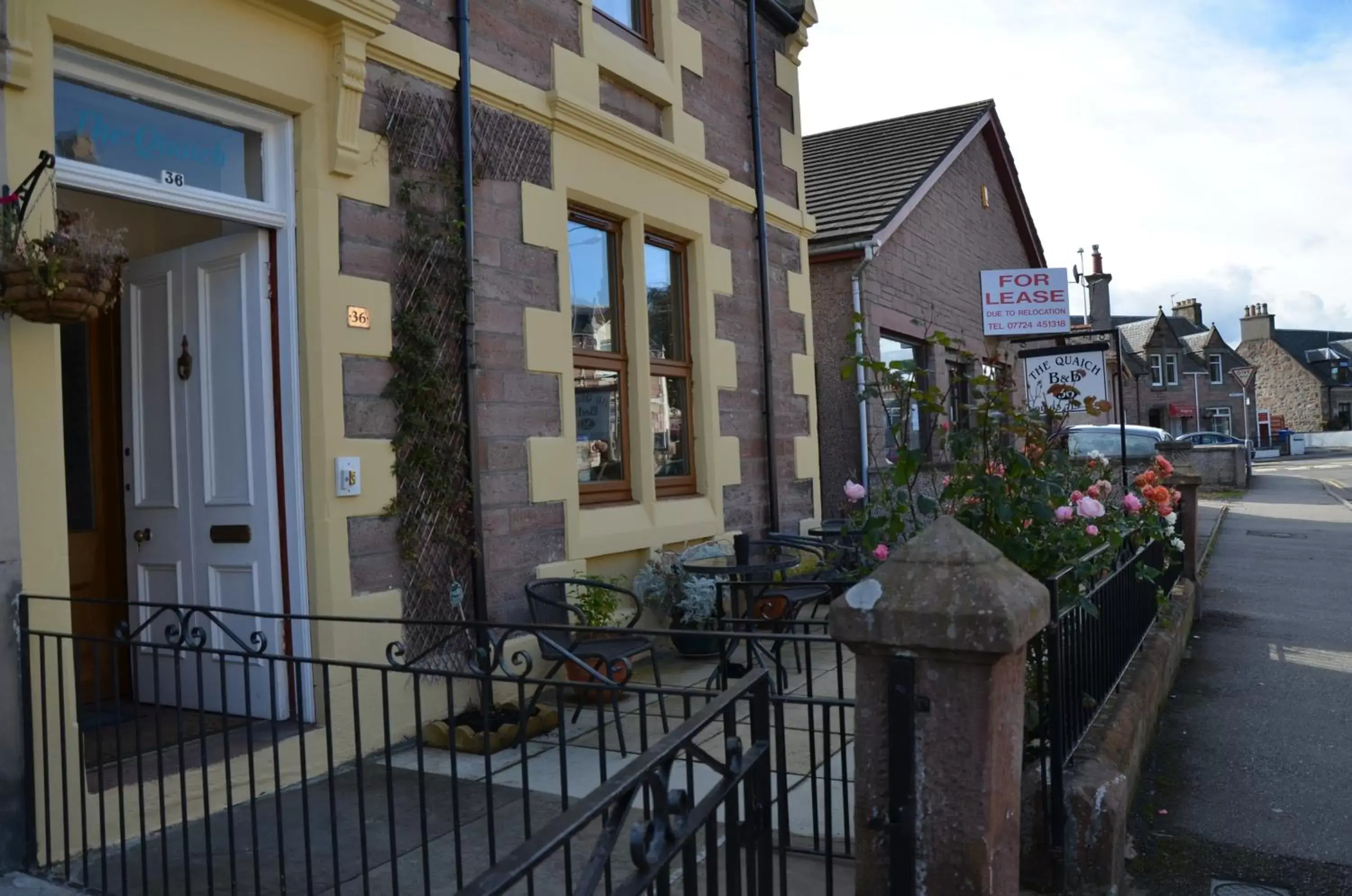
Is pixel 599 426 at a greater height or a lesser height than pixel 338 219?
lesser

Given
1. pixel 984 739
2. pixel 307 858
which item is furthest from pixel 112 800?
pixel 984 739

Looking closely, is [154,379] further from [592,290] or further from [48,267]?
[592,290]

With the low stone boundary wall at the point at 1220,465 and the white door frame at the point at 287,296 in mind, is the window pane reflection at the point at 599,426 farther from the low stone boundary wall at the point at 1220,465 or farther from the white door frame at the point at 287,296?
the low stone boundary wall at the point at 1220,465

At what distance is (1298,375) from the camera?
64375mm

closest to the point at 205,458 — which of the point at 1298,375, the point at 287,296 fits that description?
the point at 287,296

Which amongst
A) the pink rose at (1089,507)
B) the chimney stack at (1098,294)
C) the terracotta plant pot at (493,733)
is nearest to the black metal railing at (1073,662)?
the pink rose at (1089,507)

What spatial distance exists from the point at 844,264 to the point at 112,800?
841 centimetres

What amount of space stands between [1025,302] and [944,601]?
36.1 feet

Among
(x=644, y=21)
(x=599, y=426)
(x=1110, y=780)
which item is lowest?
(x=1110, y=780)

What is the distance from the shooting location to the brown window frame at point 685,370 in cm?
743

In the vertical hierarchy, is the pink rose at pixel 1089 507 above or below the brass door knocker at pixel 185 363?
below

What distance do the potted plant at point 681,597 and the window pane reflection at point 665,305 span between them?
5.12 ft

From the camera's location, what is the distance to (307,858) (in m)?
3.00

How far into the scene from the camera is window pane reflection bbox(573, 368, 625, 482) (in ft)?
22.0
